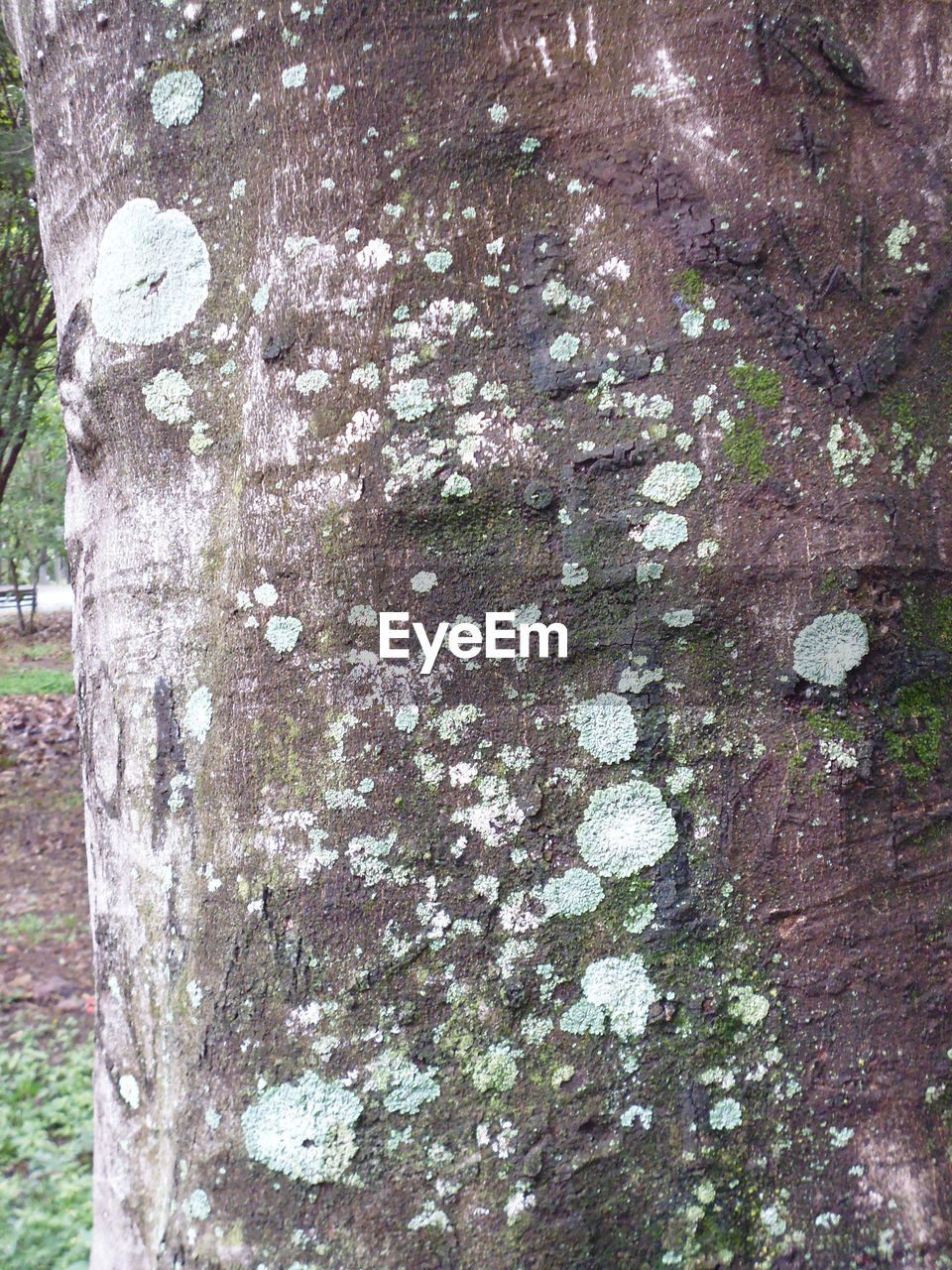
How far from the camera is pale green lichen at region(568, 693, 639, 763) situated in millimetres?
1108

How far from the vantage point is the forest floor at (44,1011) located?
326 centimetres

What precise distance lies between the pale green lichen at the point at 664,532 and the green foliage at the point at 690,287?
256mm

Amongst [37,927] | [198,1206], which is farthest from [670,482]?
[37,927]

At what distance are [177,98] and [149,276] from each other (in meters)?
0.23

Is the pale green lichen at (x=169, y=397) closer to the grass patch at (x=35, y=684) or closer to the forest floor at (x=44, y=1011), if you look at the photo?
the forest floor at (x=44, y=1011)

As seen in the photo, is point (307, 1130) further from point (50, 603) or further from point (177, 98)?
point (50, 603)

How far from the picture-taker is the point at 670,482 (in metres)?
1.12

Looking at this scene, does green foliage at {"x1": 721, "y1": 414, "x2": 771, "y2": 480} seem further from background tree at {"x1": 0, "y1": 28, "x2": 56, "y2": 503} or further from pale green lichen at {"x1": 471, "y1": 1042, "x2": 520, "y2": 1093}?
background tree at {"x1": 0, "y1": 28, "x2": 56, "y2": 503}

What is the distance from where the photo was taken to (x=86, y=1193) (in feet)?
11.1

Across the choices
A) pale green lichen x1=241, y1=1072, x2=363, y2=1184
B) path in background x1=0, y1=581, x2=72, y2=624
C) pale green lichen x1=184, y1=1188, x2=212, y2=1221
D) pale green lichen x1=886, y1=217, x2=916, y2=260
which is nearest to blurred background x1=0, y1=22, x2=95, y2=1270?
pale green lichen x1=184, y1=1188, x2=212, y2=1221

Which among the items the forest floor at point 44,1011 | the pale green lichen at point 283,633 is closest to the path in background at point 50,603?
the forest floor at point 44,1011

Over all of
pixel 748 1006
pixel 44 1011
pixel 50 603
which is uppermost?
pixel 748 1006

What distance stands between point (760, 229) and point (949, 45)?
38 cm

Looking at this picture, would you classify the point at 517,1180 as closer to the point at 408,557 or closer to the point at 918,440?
the point at 408,557
